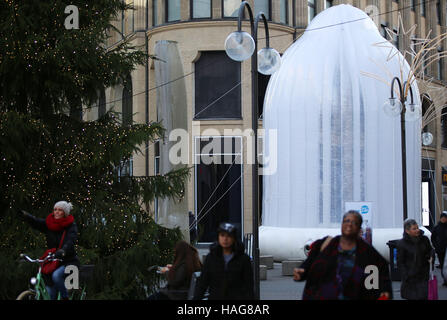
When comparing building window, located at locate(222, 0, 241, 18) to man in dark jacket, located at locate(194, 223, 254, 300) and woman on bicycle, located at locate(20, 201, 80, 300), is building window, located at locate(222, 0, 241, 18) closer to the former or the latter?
woman on bicycle, located at locate(20, 201, 80, 300)

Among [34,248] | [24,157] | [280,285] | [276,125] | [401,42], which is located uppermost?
[401,42]

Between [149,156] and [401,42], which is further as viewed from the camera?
[401,42]

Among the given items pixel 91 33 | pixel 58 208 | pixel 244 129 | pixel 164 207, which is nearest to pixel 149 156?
pixel 244 129

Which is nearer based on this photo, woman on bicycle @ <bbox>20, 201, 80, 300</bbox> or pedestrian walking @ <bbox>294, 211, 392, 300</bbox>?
pedestrian walking @ <bbox>294, 211, 392, 300</bbox>

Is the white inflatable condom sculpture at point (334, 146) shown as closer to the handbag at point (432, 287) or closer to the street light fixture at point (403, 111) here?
the street light fixture at point (403, 111)

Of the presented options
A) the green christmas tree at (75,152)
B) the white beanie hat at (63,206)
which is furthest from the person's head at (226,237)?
the green christmas tree at (75,152)

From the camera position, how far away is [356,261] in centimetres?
685

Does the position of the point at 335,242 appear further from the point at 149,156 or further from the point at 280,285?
the point at 149,156

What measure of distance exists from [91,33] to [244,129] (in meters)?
18.8

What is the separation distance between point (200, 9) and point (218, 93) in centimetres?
359

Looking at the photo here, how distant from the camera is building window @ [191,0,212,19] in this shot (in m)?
31.8

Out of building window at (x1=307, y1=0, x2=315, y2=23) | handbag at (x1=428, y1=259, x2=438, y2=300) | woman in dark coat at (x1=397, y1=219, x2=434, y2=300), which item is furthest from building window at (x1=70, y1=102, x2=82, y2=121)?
building window at (x1=307, y1=0, x2=315, y2=23)

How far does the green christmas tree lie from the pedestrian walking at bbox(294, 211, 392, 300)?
5441 millimetres

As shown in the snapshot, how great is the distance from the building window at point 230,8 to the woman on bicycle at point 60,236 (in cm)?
2301
